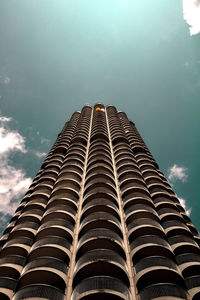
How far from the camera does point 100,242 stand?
25000 millimetres

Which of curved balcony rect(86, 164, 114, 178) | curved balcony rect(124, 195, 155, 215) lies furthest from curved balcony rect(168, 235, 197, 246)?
curved balcony rect(86, 164, 114, 178)

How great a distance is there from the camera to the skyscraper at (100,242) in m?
20.3

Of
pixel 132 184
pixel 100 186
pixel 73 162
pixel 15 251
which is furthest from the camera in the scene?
pixel 73 162

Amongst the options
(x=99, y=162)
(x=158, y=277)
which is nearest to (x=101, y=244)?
(x=158, y=277)

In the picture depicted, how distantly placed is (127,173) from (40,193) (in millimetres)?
16768

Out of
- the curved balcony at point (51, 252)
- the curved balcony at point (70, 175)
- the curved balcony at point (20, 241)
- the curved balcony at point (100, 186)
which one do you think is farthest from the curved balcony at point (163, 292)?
the curved balcony at point (70, 175)

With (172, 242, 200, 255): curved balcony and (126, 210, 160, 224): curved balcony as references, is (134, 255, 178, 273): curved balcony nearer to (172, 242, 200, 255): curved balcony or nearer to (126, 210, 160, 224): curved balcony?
(172, 242, 200, 255): curved balcony

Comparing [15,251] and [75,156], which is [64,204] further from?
[75,156]

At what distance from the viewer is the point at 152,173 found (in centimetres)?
4575

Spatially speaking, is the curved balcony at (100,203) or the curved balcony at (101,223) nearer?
the curved balcony at (101,223)

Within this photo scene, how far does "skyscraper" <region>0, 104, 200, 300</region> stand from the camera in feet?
66.6

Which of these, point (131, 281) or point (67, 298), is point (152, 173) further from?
point (67, 298)

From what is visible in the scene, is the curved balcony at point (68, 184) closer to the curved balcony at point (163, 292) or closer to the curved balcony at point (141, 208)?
the curved balcony at point (141, 208)

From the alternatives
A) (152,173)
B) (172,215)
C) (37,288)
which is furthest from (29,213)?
(152,173)
